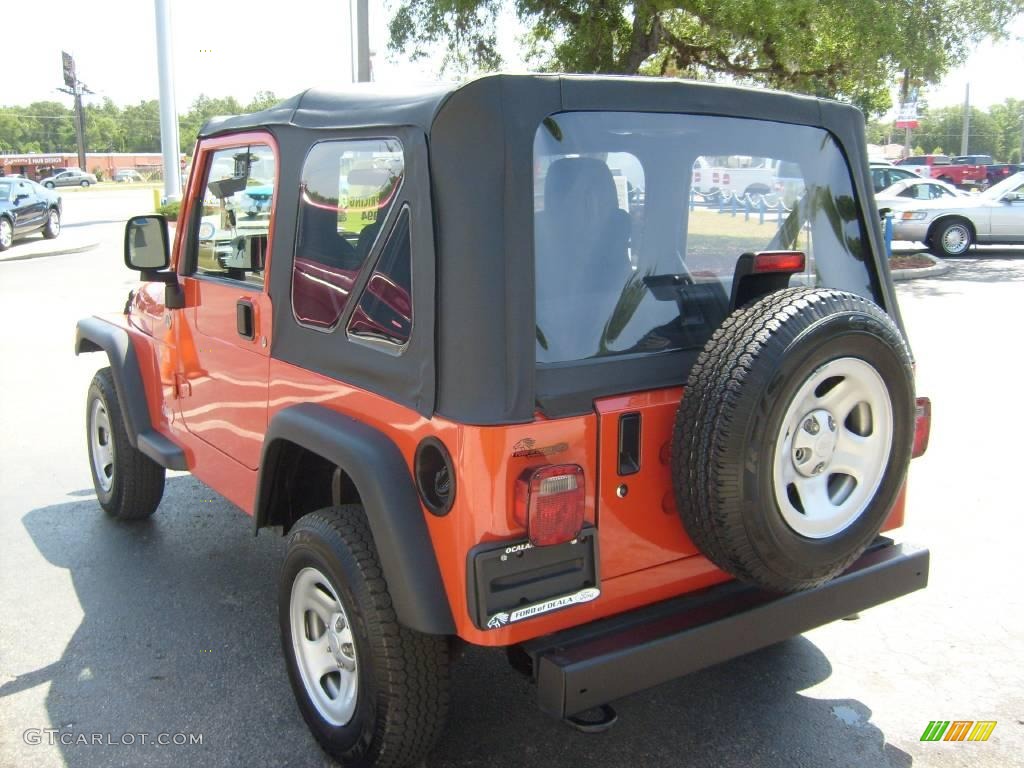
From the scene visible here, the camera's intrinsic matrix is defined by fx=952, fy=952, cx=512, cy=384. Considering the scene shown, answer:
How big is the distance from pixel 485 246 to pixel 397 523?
76cm

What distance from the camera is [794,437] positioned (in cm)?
257

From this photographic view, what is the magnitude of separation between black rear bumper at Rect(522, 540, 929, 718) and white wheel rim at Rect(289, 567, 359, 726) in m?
0.68

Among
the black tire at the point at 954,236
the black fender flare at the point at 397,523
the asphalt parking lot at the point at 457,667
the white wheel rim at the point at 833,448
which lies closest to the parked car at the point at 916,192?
the black tire at the point at 954,236

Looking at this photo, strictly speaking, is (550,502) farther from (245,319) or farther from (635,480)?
(245,319)

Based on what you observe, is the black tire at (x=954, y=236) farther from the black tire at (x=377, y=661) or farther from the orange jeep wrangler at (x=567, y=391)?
the black tire at (x=377, y=661)

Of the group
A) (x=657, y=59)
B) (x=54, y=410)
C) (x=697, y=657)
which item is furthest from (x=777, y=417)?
(x=657, y=59)

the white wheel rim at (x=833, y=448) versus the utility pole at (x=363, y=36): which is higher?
the utility pole at (x=363, y=36)

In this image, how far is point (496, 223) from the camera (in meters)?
2.40

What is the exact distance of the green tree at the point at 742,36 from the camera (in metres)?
14.1

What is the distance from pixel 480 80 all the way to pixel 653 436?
105 centimetres

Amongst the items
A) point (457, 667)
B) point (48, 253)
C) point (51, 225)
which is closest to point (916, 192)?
point (48, 253)

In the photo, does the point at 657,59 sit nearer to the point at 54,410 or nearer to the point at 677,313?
the point at 54,410

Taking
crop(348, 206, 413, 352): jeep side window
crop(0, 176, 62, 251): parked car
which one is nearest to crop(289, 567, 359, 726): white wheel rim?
crop(348, 206, 413, 352): jeep side window

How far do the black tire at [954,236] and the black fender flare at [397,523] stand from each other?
18.0 metres
